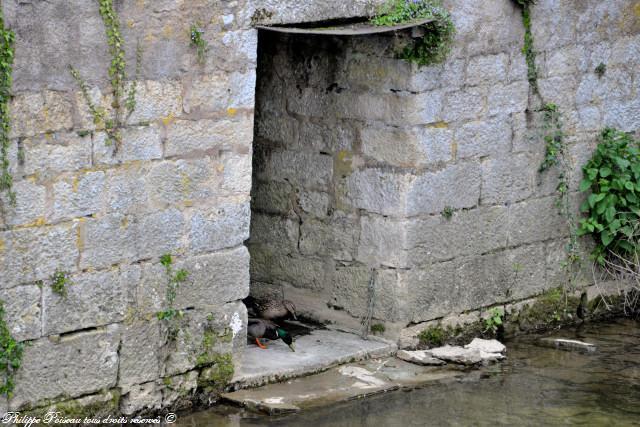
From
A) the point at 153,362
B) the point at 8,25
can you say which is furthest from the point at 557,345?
the point at 8,25

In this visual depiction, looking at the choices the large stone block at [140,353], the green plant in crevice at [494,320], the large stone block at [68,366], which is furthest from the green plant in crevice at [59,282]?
the green plant in crevice at [494,320]

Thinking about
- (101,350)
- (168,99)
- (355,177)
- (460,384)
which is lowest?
(460,384)

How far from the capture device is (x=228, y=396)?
6.32 metres

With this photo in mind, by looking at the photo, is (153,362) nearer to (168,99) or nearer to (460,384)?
(168,99)

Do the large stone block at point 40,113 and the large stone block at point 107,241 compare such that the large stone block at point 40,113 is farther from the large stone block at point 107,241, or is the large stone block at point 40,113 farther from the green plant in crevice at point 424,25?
the green plant in crevice at point 424,25

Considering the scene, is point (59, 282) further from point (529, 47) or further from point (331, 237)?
point (529, 47)

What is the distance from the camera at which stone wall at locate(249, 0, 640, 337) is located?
7.13m

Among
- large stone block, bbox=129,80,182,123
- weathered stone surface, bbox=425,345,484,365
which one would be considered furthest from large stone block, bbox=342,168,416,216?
large stone block, bbox=129,80,182,123

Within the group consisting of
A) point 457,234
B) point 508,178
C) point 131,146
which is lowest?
point 457,234

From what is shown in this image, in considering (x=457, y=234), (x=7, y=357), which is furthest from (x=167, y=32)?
(x=457, y=234)

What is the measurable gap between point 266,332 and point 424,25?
211cm

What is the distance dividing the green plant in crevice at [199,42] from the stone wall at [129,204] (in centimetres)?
2

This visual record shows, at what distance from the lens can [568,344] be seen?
7742mm

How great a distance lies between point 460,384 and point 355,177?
4.82ft
